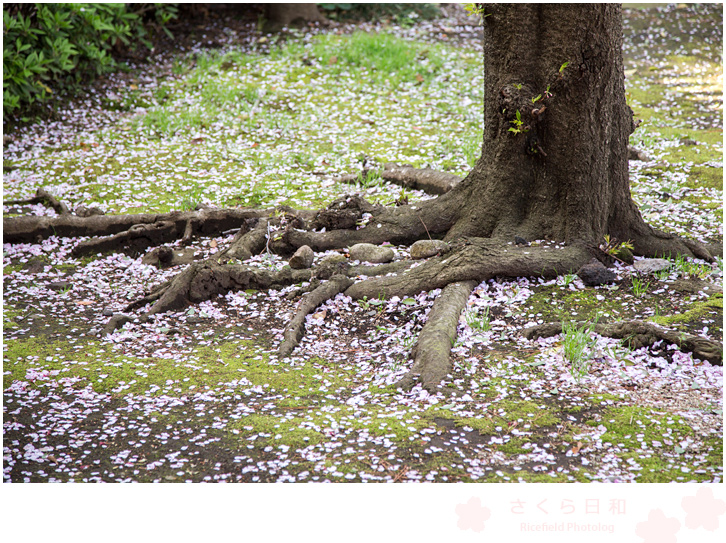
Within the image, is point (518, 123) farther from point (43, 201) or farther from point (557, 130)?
point (43, 201)

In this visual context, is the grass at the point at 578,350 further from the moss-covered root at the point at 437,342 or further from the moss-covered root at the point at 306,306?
the moss-covered root at the point at 306,306

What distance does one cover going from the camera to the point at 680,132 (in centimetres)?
912

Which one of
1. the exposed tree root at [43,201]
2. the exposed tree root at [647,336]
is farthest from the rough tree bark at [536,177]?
the exposed tree root at [43,201]

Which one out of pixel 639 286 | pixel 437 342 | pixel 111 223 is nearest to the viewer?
pixel 437 342

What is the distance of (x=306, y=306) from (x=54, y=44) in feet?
24.0

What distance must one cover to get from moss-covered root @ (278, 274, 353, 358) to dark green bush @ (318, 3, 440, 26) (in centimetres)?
1054

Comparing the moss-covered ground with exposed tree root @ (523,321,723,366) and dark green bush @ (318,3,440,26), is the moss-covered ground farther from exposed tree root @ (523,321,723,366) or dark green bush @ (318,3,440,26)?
dark green bush @ (318,3,440,26)

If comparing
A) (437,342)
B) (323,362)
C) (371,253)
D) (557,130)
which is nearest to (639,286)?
(557,130)

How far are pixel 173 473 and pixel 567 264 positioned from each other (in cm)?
341

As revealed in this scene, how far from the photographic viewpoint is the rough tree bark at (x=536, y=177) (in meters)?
5.04

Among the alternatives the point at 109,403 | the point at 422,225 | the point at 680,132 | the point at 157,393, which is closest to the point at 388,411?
the point at 157,393

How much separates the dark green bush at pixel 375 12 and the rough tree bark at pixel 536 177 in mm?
9754

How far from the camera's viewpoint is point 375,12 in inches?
573

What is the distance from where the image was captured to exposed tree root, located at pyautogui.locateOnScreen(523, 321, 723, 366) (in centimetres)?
398
